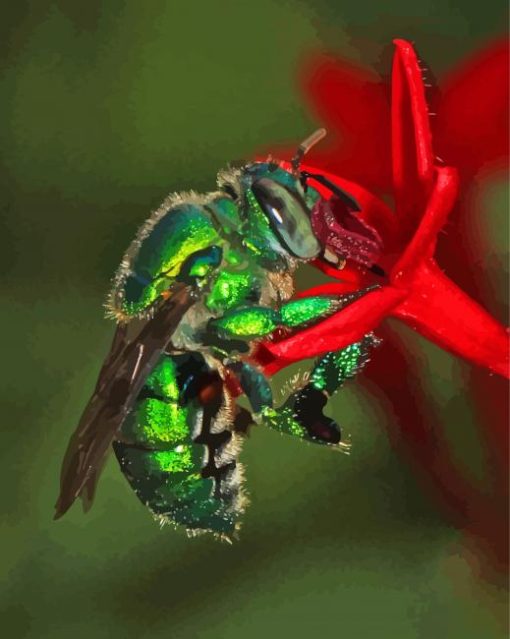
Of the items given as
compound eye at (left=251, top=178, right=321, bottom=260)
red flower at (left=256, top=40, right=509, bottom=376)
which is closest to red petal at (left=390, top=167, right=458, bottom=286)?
red flower at (left=256, top=40, right=509, bottom=376)

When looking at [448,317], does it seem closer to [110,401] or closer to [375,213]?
[375,213]

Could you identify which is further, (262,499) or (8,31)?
(262,499)

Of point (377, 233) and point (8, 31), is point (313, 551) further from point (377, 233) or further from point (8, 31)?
point (8, 31)

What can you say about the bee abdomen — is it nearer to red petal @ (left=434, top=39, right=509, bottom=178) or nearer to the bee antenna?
the bee antenna

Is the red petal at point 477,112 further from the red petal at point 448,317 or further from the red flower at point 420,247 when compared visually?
the red petal at point 448,317

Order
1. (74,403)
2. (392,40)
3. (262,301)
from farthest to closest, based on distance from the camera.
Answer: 1. (392,40)
2. (262,301)
3. (74,403)

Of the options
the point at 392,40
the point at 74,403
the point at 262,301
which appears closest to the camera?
the point at 74,403

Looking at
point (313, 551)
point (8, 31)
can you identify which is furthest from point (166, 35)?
point (313, 551)

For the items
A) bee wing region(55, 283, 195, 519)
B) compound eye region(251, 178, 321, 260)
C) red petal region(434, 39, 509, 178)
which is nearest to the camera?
bee wing region(55, 283, 195, 519)
